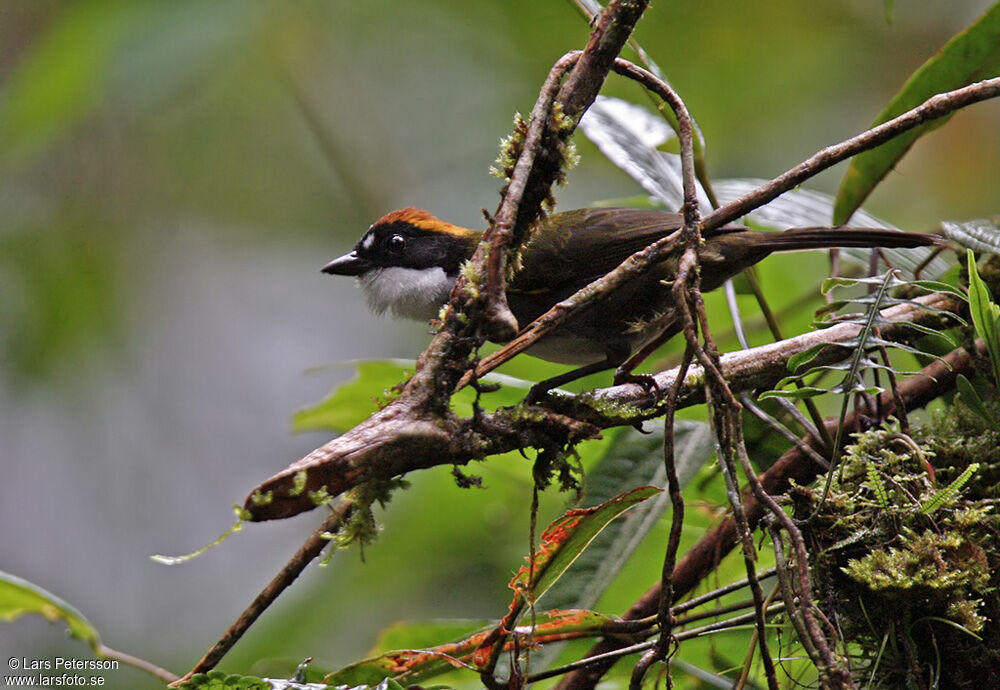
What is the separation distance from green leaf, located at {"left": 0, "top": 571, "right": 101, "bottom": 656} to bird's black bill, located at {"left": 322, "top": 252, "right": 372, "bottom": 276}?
167 cm

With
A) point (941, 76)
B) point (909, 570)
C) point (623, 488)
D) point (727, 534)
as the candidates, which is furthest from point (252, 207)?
point (909, 570)

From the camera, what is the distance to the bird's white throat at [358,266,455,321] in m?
3.28

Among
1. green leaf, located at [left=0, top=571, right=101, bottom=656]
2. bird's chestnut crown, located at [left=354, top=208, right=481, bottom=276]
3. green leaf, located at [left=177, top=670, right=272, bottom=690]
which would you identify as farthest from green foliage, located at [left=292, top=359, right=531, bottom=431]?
green leaf, located at [left=177, top=670, right=272, bottom=690]

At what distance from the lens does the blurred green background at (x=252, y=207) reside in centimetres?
509

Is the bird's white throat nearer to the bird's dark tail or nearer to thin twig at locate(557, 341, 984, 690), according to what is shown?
the bird's dark tail

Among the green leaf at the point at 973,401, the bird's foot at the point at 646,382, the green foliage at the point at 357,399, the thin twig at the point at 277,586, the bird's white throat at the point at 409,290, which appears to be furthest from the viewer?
the bird's white throat at the point at 409,290

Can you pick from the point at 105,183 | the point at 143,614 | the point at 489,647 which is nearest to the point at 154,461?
the point at 143,614

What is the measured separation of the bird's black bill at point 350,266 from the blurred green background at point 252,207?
157cm

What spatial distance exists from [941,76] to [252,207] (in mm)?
6548

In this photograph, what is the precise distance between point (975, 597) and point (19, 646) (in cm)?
629

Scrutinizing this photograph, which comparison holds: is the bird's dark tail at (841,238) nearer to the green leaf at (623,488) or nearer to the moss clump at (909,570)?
the green leaf at (623,488)

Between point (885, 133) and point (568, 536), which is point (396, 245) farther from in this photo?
point (885, 133)

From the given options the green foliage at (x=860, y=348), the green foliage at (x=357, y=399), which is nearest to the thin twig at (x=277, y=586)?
the green foliage at (x=860, y=348)

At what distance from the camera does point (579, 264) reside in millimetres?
3115
